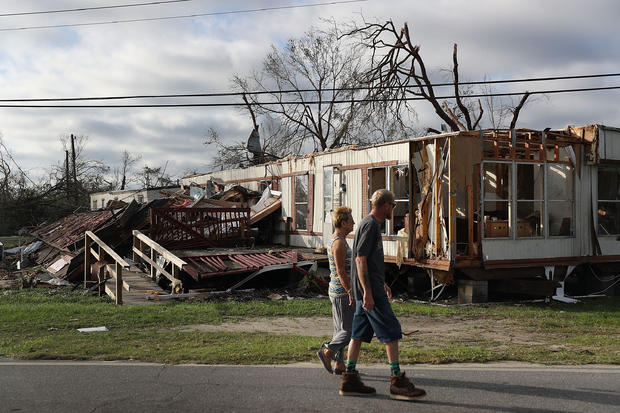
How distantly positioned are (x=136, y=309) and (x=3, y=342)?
3.02m

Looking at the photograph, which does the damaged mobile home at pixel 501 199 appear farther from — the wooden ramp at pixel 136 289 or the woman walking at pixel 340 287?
the woman walking at pixel 340 287

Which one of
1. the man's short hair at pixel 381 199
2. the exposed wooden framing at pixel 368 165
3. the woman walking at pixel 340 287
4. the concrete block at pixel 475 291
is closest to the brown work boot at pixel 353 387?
the woman walking at pixel 340 287

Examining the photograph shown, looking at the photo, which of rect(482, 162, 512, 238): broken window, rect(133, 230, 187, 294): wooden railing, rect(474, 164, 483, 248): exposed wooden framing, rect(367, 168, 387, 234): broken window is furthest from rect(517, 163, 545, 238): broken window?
rect(133, 230, 187, 294): wooden railing

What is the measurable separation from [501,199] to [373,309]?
29.7 feet

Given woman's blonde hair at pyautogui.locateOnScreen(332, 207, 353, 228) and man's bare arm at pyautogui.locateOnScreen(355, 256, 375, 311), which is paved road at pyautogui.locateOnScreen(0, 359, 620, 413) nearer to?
man's bare arm at pyautogui.locateOnScreen(355, 256, 375, 311)

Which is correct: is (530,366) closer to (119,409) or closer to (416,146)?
(119,409)

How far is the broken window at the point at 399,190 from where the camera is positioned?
547 inches

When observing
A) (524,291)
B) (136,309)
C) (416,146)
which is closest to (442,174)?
(416,146)

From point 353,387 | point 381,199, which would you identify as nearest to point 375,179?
point 381,199

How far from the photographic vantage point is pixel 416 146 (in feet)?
42.7

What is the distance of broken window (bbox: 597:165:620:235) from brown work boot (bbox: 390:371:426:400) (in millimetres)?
10815

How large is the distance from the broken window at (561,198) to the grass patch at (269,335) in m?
2.02

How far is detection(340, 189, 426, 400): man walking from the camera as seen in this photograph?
5.07 metres

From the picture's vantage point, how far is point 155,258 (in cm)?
1465
